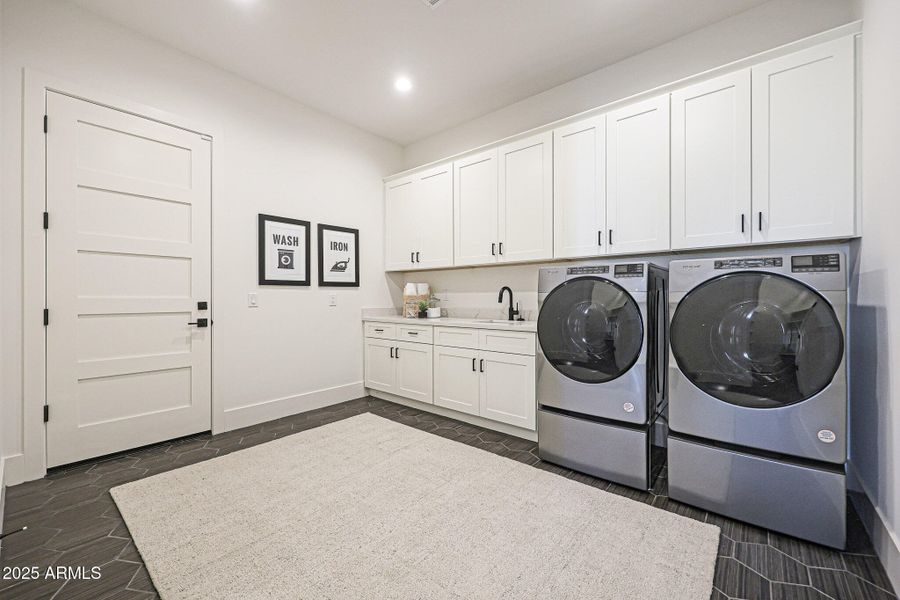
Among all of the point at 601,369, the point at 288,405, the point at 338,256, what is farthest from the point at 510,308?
the point at 288,405

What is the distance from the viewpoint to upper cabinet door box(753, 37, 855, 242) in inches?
76.5

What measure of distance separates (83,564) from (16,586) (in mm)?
184

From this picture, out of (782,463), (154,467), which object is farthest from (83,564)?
(782,463)

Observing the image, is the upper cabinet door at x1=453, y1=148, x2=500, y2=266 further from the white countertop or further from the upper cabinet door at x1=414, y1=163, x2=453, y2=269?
the white countertop

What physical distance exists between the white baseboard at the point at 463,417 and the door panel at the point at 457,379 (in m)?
0.09

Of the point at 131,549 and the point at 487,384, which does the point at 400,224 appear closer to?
the point at 487,384

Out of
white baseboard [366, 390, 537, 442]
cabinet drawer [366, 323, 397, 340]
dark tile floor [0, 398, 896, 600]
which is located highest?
cabinet drawer [366, 323, 397, 340]

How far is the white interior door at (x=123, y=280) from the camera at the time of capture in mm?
2422

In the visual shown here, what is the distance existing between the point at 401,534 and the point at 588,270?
1.80 metres

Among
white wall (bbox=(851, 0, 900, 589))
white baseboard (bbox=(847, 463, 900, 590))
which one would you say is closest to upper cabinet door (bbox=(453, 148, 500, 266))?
white wall (bbox=(851, 0, 900, 589))

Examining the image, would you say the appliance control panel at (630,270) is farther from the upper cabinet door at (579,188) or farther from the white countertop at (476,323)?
the white countertop at (476,323)

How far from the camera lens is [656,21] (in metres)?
2.58

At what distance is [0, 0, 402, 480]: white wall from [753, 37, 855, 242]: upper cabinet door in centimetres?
347

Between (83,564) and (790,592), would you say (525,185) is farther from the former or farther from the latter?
(83,564)
